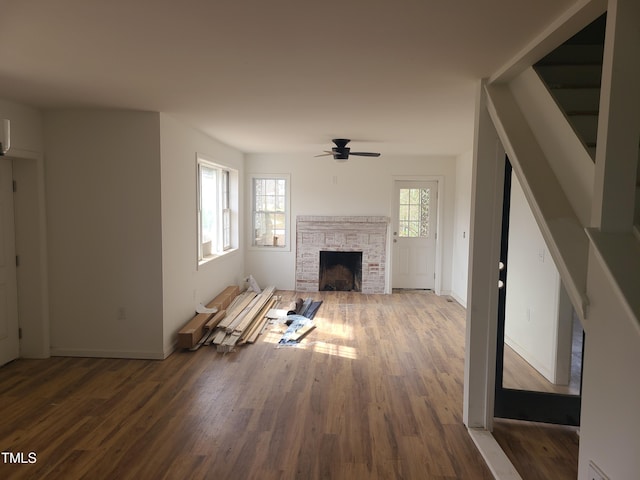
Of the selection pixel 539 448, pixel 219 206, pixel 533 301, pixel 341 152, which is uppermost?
pixel 341 152

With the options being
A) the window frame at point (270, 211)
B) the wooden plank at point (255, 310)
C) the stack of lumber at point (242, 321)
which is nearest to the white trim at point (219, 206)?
the window frame at point (270, 211)

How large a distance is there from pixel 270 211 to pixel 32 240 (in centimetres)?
403

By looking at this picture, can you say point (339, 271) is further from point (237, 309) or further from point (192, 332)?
point (192, 332)

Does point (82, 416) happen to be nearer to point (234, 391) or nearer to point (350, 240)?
point (234, 391)

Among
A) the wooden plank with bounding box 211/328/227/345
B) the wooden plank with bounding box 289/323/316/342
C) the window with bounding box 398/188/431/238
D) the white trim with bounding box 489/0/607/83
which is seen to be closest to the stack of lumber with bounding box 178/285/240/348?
the wooden plank with bounding box 211/328/227/345

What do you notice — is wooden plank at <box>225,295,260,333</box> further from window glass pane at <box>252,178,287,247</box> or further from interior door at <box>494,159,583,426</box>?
interior door at <box>494,159,583,426</box>

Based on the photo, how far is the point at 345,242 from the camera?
742cm

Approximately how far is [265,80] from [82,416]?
107 inches

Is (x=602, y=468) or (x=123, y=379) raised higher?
(x=602, y=468)

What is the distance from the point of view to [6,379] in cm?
370

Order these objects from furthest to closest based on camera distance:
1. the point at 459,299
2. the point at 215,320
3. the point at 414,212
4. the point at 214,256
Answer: the point at 414,212
the point at 459,299
the point at 214,256
the point at 215,320

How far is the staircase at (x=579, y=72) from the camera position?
2545 millimetres

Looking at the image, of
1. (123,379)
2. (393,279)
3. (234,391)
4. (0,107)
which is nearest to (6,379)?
(123,379)

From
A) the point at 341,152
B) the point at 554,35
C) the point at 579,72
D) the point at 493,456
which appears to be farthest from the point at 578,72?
the point at 341,152
